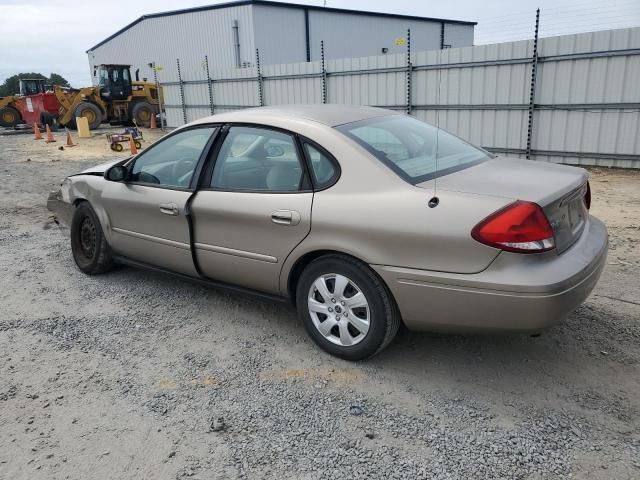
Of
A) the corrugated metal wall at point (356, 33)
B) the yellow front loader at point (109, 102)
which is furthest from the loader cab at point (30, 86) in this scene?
the corrugated metal wall at point (356, 33)

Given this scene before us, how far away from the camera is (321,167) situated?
129 inches

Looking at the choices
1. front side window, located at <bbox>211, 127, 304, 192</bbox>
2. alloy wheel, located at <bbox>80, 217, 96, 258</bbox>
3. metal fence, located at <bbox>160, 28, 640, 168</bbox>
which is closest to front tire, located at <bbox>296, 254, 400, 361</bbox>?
front side window, located at <bbox>211, 127, 304, 192</bbox>

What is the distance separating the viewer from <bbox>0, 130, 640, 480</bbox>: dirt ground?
245 cm

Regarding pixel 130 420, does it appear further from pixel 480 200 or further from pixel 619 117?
pixel 619 117

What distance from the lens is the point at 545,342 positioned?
11.4 feet

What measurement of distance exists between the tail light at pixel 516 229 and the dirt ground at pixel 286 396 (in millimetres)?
861

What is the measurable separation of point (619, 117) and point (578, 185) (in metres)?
7.79

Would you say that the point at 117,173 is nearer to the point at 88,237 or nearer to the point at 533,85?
the point at 88,237

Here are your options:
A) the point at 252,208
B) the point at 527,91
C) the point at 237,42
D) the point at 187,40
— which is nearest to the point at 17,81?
the point at 187,40

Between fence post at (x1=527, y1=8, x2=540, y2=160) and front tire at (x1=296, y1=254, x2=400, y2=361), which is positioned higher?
fence post at (x1=527, y1=8, x2=540, y2=160)

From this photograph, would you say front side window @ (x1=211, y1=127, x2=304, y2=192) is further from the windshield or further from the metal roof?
the metal roof

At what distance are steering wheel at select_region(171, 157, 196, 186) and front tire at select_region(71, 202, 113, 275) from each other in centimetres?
109

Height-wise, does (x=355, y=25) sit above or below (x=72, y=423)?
above

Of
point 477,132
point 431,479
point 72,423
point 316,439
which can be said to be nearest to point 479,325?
point 431,479
